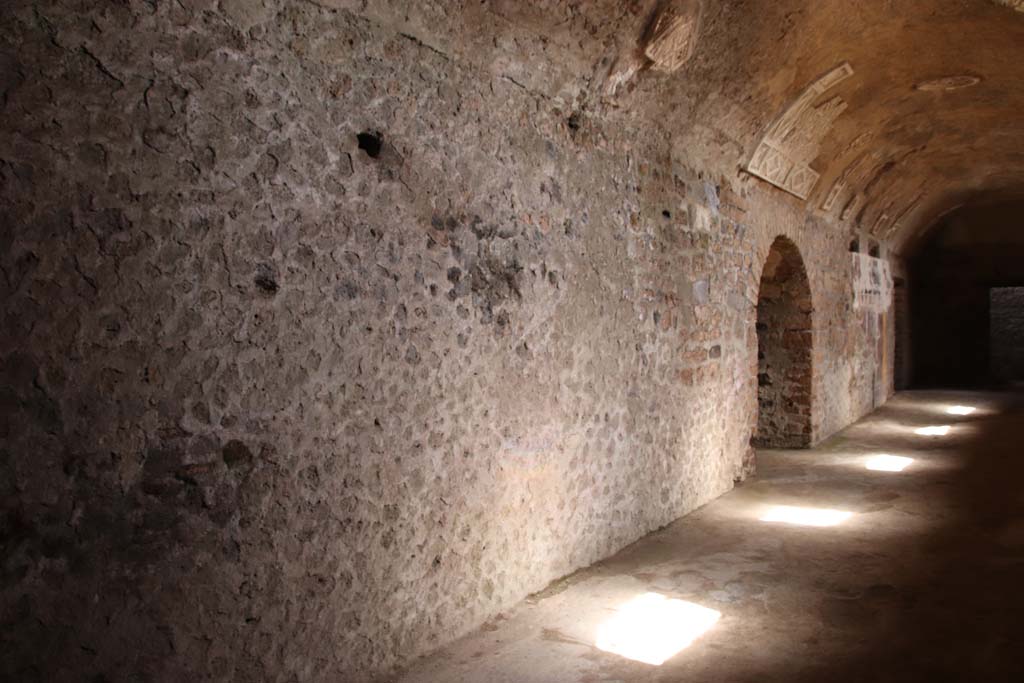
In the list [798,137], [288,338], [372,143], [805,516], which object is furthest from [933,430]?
[288,338]

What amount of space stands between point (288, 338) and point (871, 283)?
33.3 ft

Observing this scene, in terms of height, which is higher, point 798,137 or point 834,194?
point 798,137

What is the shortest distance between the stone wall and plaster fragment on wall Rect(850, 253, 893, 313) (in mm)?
6844

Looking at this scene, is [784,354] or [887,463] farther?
[784,354]

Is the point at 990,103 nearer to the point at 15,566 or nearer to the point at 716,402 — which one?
the point at 716,402

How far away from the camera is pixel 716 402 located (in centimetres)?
574

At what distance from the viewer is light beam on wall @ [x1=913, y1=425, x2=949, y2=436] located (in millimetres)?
8727

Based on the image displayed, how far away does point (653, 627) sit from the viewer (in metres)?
3.27

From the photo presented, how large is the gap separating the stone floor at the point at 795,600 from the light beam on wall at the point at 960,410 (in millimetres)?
5098

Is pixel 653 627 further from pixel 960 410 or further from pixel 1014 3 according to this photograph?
pixel 960 410

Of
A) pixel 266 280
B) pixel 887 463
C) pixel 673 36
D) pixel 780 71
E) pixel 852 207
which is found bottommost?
pixel 887 463

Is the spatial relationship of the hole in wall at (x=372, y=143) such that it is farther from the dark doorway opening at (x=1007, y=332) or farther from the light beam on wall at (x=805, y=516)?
the dark doorway opening at (x=1007, y=332)

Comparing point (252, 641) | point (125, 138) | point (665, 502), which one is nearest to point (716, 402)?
point (665, 502)

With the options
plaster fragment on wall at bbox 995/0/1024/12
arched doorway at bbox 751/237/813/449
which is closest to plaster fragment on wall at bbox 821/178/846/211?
arched doorway at bbox 751/237/813/449
